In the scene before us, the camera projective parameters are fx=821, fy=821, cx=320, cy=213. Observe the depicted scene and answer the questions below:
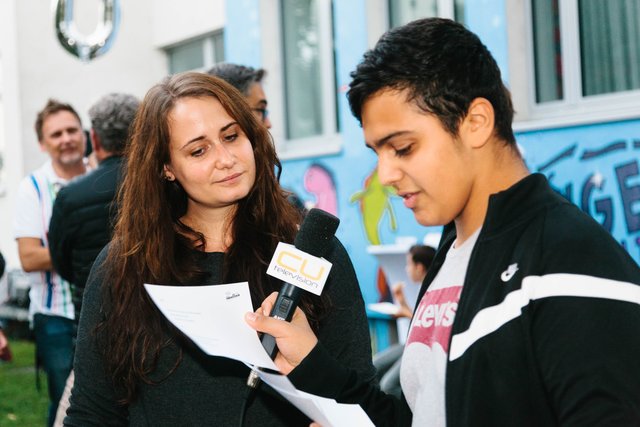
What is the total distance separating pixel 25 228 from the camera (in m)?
4.38

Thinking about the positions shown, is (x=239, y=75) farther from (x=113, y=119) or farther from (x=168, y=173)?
(x=168, y=173)

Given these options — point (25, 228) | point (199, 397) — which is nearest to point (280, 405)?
point (199, 397)

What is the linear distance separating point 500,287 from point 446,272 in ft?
1.06

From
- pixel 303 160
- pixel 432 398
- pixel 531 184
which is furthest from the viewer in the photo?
pixel 303 160

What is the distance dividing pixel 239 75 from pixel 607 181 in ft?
9.00

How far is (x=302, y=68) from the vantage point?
8016 millimetres

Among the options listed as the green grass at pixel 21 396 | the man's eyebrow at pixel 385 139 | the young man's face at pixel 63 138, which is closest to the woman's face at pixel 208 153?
the man's eyebrow at pixel 385 139

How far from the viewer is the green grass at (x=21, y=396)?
700 centimetres

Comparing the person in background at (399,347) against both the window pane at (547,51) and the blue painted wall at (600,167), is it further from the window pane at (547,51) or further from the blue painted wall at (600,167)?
the window pane at (547,51)

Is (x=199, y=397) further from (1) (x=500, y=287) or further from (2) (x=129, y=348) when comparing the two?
(1) (x=500, y=287)

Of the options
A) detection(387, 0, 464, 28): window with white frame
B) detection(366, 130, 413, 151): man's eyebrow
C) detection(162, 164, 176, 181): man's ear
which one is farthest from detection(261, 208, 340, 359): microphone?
detection(387, 0, 464, 28): window with white frame

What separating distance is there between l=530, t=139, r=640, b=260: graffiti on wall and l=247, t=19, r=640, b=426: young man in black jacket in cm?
373

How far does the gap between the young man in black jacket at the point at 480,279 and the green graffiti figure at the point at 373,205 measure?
16.7 feet

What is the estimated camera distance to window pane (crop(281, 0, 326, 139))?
7.87 m
